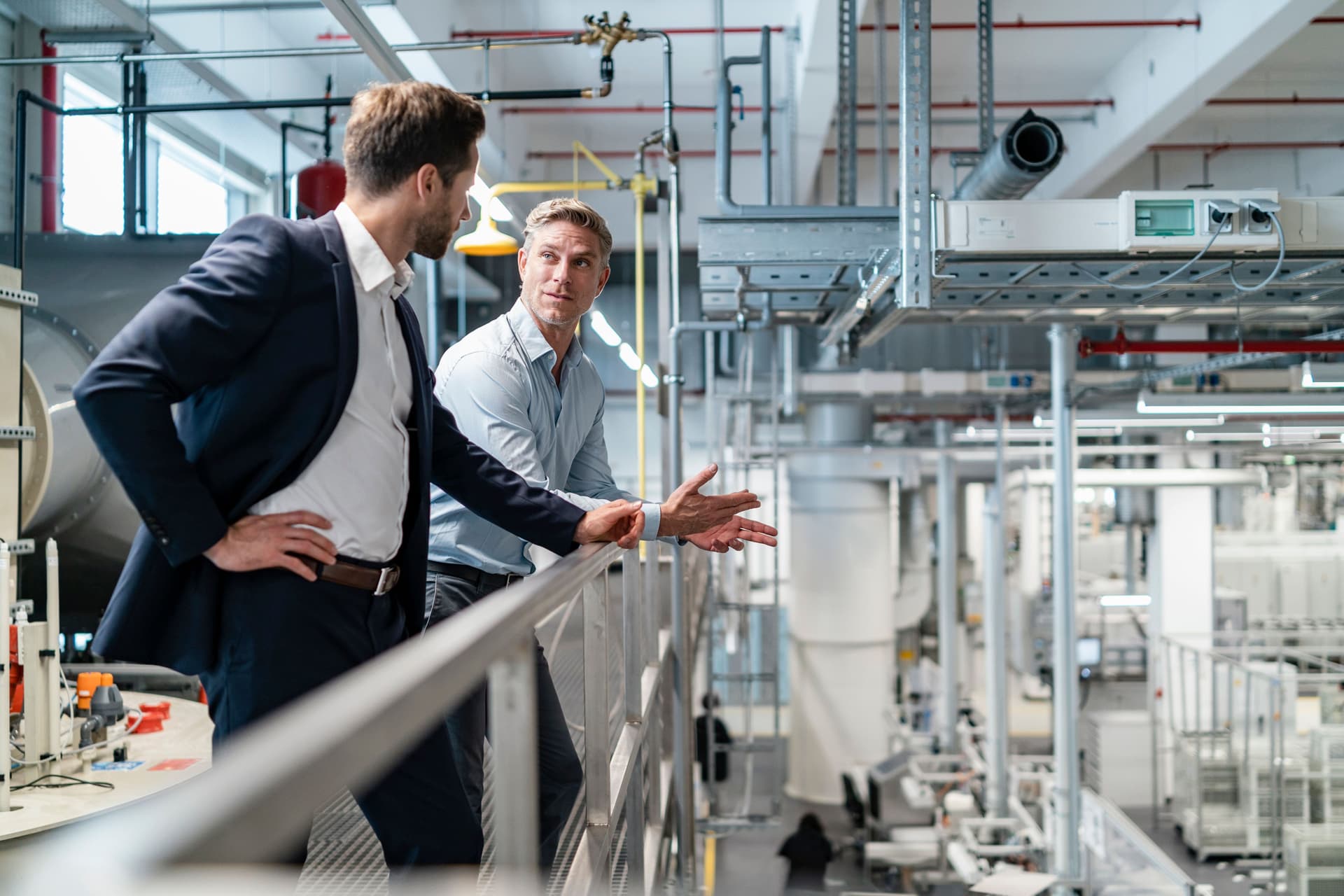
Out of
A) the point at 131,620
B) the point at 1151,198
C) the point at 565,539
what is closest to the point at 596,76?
the point at 1151,198

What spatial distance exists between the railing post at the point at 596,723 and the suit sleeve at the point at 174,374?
696 millimetres

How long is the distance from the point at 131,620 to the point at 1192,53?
7109mm

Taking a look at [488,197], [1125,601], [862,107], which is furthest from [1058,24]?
[1125,601]

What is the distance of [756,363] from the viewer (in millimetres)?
12508

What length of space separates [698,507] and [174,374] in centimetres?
114

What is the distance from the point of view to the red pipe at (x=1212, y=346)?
5422 millimetres

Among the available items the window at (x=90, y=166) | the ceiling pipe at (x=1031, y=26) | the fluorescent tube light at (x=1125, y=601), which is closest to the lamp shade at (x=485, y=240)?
the ceiling pipe at (x=1031, y=26)

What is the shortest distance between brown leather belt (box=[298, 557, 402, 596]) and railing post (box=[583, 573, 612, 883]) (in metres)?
0.37

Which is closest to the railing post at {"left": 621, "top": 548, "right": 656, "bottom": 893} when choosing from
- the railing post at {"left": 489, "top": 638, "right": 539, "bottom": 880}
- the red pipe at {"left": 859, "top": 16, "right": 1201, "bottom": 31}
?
the railing post at {"left": 489, "top": 638, "right": 539, "bottom": 880}

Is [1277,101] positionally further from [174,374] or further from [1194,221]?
[174,374]

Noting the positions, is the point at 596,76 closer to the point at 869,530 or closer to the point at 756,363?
the point at 756,363

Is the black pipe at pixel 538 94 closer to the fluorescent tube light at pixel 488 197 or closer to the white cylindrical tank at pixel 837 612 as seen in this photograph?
the fluorescent tube light at pixel 488 197

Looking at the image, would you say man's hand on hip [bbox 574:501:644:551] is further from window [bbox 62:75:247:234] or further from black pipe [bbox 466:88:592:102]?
window [bbox 62:75:247:234]

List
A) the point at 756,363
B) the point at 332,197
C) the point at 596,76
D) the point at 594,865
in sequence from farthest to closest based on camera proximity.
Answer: the point at 756,363 < the point at 596,76 < the point at 332,197 < the point at 594,865
